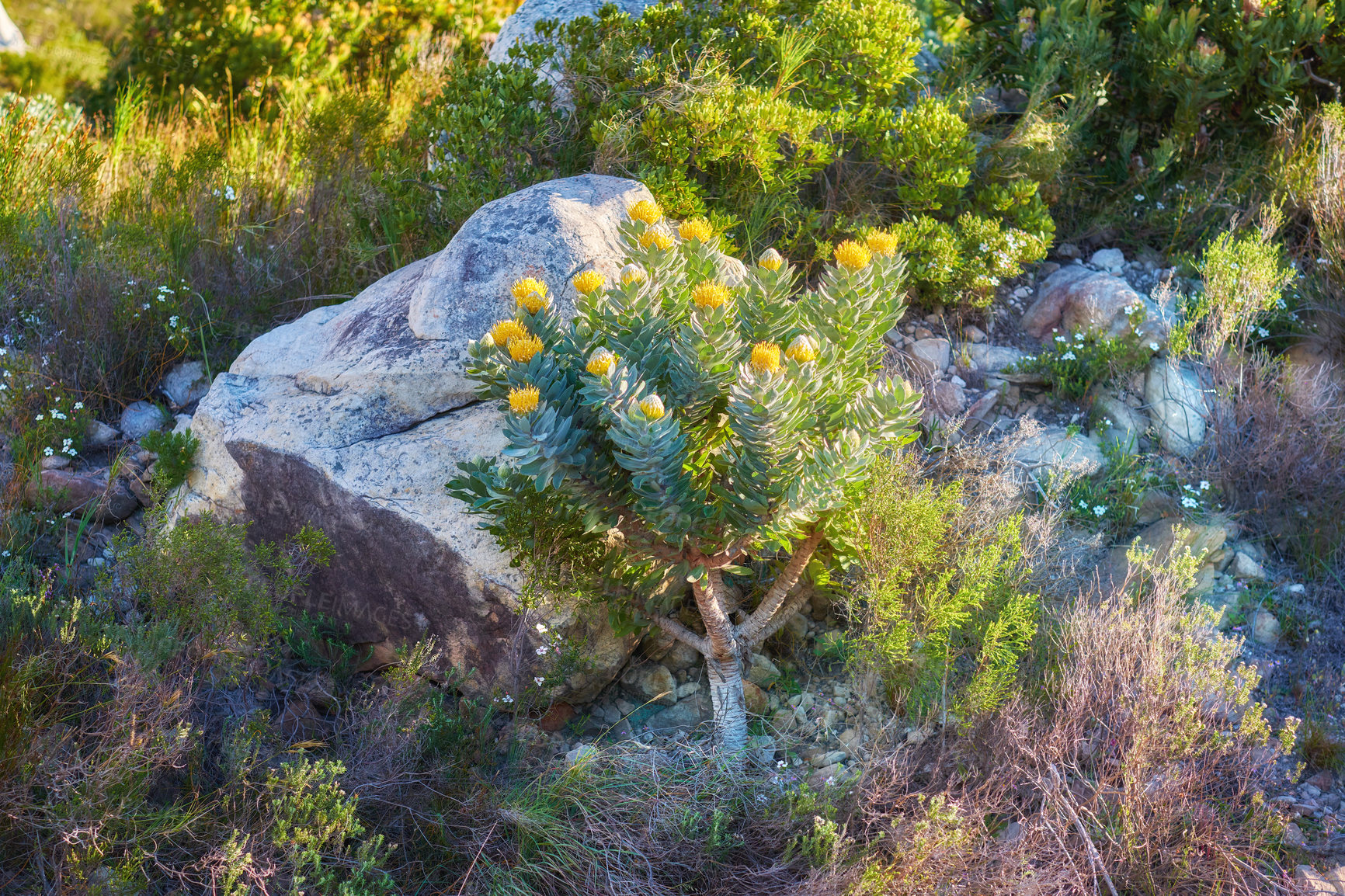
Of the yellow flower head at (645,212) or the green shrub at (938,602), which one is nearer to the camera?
the yellow flower head at (645,212)

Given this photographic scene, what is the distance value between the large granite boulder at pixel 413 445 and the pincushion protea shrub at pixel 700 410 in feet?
1.11

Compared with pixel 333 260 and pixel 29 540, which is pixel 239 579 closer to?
pixel 29 540

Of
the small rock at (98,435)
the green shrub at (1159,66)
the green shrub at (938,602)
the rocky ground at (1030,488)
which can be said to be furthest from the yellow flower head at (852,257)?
the small rock at (98,435)

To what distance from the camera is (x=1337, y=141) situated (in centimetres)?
476

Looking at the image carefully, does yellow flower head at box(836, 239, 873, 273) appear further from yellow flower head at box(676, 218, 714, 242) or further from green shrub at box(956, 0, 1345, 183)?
green shrub at box(956, 0, 1345, 183)

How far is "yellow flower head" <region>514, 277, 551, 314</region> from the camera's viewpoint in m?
2.95

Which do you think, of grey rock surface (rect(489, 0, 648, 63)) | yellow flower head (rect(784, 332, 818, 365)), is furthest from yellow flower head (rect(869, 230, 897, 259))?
grey rock surface (rect(489, 0, 648, 63))

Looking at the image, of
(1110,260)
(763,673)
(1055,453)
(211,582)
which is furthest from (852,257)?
(1110,260)

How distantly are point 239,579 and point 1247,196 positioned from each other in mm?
5069

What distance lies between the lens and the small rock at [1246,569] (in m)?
3.82

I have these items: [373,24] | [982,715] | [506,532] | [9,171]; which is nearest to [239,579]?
[506,532]

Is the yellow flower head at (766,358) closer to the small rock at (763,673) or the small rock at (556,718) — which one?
the small rock at (763,673)

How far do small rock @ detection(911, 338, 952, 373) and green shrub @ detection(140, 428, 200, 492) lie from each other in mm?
3036

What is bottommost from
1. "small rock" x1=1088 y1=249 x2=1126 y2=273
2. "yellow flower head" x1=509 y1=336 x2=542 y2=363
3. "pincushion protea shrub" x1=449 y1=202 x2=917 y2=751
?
"small rock" x1=1088 y1=249 x2=1126 y2=273
